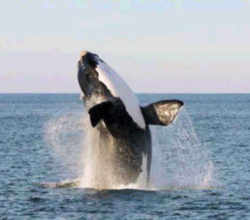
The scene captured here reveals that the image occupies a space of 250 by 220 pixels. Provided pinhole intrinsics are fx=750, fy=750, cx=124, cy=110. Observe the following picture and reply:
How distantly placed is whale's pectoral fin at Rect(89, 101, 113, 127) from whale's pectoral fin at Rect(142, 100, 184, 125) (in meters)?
1.56

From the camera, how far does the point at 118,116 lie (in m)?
28.5

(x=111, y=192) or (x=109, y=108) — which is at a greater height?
(x=109, y=108)

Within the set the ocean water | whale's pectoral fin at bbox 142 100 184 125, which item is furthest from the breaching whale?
the ocean water

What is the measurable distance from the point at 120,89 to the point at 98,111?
1221 mm

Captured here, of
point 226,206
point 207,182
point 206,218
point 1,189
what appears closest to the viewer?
point 206,218

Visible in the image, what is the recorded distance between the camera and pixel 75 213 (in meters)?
27.6

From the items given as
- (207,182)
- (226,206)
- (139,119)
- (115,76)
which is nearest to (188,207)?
(226,206)

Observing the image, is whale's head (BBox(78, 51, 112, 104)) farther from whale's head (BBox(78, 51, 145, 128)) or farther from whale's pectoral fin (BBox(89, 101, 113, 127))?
whale's pectoral fin (BBox(89, 101, 113, 127))

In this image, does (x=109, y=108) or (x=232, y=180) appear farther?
(x=232, y=180)

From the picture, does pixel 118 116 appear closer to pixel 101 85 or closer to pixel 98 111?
pixel 98 111

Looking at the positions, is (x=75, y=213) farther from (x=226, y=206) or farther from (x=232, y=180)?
(x=232, y=180)

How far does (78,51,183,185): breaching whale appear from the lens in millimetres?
28016

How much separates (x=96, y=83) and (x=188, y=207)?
232 inches

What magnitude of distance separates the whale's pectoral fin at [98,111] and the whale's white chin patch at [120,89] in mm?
512
